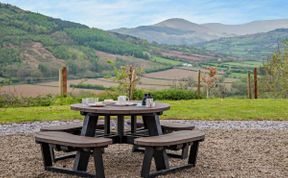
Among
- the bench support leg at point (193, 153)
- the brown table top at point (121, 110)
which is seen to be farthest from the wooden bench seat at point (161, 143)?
the brown table top at point (121, 110)

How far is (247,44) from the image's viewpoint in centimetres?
5203

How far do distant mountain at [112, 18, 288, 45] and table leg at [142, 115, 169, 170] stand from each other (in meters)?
51.9

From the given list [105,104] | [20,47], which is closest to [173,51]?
[20,47]

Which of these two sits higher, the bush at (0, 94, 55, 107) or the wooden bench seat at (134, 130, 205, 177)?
the bush at (0, 94, 55, 107)

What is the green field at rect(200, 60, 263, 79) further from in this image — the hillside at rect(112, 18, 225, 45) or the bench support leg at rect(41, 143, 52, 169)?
the bench support leg at rect(41, 143, 52, 169)

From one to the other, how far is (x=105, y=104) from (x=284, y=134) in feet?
12.5

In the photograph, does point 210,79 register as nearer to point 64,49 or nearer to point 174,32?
point 64,49

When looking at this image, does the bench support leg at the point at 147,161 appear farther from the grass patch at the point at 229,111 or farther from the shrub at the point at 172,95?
the shrub at the point at 172,95

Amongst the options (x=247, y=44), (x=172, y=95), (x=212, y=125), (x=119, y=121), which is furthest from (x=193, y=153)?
(x=247, y=44)

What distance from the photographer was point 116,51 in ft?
101

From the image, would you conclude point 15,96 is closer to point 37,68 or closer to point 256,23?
point 37,68

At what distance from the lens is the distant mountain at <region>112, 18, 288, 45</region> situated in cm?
6009

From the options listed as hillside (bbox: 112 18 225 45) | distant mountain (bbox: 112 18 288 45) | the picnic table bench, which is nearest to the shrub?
the picnic table bench

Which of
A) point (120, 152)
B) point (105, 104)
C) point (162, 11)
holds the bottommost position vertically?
point (120, 152)
